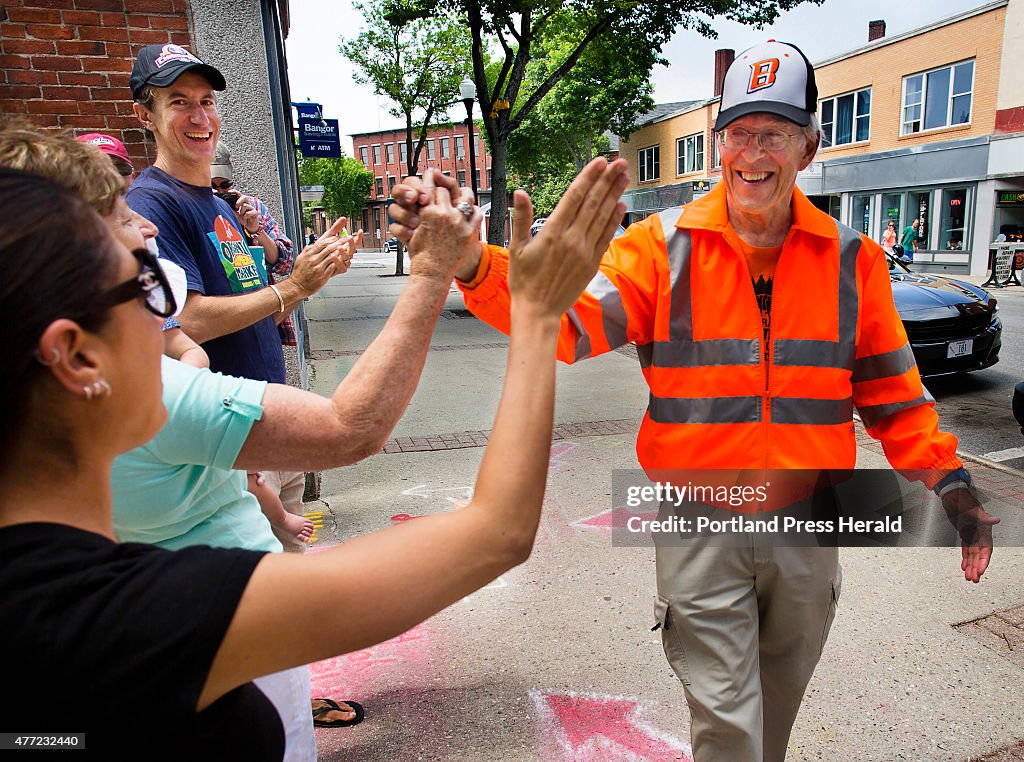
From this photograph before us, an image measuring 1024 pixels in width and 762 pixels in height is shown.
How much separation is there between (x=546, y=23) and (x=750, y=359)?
1456 centimetres

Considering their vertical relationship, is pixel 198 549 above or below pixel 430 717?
above

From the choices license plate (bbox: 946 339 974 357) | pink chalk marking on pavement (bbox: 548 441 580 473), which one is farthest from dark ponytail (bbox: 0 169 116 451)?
license plate (bbox: 946 339 974 357)

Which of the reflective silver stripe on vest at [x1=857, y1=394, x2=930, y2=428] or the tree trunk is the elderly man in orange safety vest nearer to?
the reflective silver stripe on vest at [x1=857, y1=394, x2=930, y2=428]

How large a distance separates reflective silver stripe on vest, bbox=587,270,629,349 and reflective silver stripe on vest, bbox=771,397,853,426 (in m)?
0.47

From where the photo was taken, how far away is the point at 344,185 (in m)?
69.0

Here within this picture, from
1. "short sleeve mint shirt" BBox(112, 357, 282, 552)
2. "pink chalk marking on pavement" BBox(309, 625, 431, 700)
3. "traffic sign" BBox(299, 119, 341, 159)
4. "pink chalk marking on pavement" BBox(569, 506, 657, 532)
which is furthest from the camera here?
"traffic sign" BBox(299, 119, 341, 159)

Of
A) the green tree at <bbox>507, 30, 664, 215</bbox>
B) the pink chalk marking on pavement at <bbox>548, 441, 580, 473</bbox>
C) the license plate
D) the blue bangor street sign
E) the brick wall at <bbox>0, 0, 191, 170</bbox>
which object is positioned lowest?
the pink chalk marking on pavement at <bbox>548, 441, 580, 473</bbox>

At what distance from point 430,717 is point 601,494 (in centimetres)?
241

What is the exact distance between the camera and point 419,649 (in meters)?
3.30

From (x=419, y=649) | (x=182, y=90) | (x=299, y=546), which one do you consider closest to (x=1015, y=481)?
(x=419, y=649)

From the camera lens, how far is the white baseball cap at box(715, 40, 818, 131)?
2.09 meters

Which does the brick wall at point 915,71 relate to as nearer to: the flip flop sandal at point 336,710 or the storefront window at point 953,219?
the storefront window at point 953,219

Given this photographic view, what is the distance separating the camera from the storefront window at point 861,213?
1072 inches

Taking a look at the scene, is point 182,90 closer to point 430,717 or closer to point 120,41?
point 120,41
